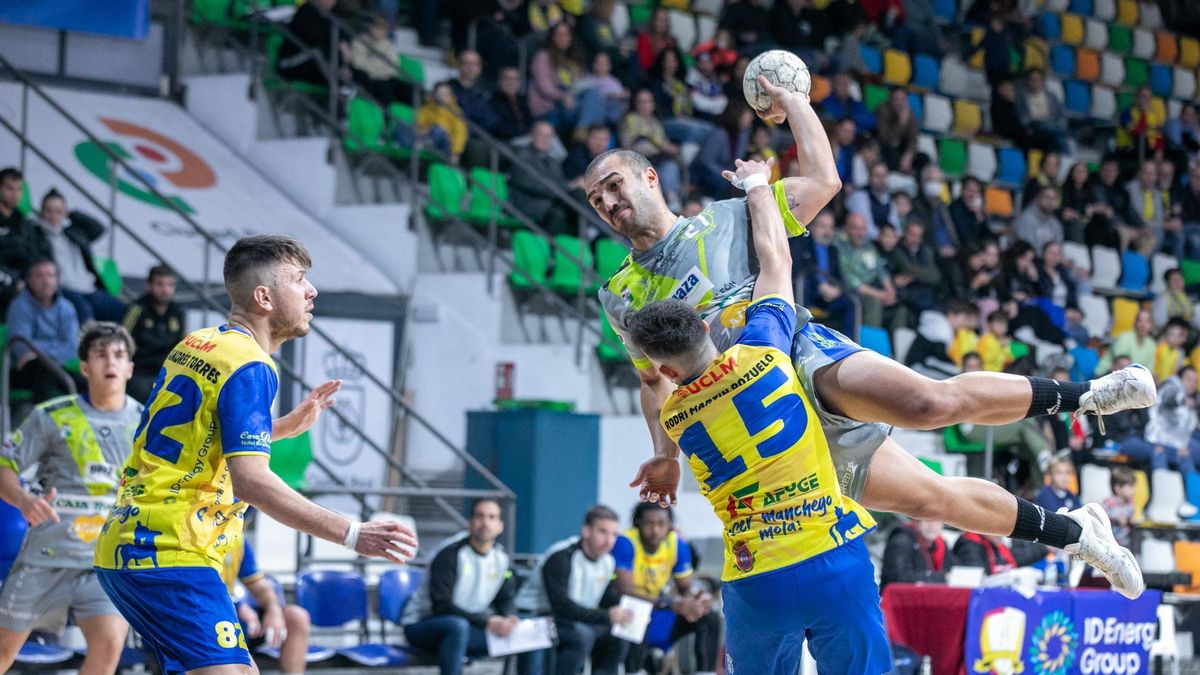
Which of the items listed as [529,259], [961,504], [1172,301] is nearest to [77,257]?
[529,259]

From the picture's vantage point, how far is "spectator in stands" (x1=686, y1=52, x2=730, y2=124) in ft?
56.2

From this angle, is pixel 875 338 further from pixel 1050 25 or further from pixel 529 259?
pixel 1050 25

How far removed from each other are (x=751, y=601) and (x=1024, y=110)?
16307 millimetres

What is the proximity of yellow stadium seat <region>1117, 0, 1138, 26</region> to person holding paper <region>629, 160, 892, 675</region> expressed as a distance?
776 inches

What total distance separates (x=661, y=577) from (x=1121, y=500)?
4.39 m

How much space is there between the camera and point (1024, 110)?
20453 millimetres

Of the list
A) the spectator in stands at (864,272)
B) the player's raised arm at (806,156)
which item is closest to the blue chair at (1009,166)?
the spectator in stands at (864,272)

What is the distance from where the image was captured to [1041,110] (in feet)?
67.5

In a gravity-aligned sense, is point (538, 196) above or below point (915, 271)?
above

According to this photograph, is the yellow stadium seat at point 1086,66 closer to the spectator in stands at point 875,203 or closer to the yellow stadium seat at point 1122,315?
the yellow stadium seat at point 1122,315

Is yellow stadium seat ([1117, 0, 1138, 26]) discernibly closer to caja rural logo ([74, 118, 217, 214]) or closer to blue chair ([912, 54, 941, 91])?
blue chair ([912, 54, 941, 91])

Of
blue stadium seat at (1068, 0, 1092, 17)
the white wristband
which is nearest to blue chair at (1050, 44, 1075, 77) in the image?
blue stadium seat at (1068, 0, 1092, 17)

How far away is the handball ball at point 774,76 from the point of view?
5926 millimetres

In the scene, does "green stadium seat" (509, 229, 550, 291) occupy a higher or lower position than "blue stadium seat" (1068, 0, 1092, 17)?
lower
